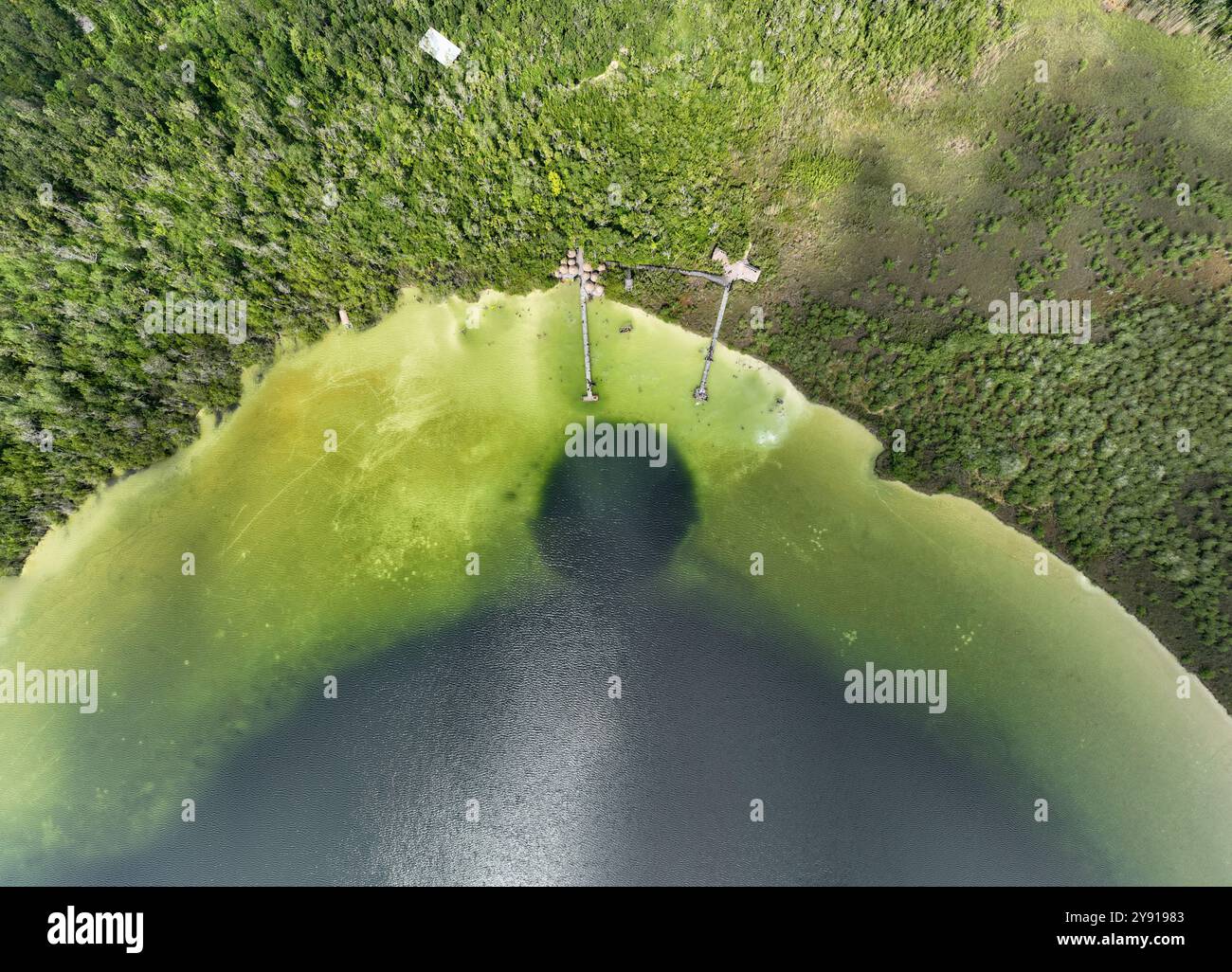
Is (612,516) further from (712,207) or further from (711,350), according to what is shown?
(712,207)

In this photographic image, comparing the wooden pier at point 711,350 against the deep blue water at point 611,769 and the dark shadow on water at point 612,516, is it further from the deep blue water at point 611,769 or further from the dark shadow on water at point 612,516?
the deep blue water at point 611,769

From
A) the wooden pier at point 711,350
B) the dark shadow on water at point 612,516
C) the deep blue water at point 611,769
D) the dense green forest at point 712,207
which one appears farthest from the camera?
the dark shadow on water at point 612,516

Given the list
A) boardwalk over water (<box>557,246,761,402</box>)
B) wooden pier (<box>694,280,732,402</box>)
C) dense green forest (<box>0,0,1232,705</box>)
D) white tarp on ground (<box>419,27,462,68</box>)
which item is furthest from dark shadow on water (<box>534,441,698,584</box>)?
white tarp on ground (<box>419,27,462,68</box>)

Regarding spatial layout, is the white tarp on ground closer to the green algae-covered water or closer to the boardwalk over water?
the boardwalk over water

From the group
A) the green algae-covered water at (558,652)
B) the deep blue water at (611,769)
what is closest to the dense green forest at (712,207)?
the green algae-covered water at (558,652)

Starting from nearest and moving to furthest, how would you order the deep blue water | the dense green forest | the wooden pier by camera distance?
the dense green forest, the deep blue water, the wooden pier

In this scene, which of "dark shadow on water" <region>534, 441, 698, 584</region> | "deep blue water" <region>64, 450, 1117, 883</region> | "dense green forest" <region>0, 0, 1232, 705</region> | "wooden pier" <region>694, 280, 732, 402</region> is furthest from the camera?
"dark shadow on water" <region>534, 441, 698, 584</region>
